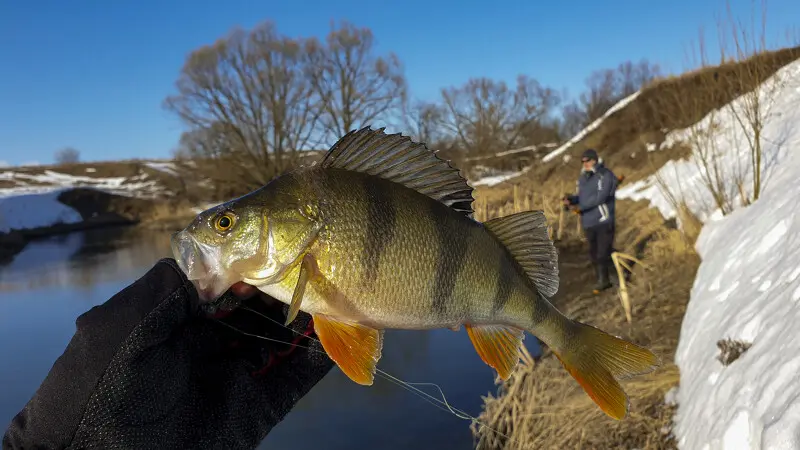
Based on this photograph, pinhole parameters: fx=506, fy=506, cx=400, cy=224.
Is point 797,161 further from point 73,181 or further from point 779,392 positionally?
point 73,181

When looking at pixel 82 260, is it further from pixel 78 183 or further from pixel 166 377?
pixel 78 183

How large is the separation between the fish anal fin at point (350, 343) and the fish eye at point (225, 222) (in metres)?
0.35

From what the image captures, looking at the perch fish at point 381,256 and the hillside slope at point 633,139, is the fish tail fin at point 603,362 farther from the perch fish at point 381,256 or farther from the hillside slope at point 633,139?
the hillside slope at point 633,139

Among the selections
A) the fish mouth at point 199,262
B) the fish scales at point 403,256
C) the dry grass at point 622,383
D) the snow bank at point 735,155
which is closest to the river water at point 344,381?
the dry grass at point 622,383

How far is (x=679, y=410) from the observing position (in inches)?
146

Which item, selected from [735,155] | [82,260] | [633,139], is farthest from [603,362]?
[633,139]

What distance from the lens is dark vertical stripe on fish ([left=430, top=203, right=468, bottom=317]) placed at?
1.45m

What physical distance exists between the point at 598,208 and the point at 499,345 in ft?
21.5

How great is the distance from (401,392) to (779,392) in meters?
4.80

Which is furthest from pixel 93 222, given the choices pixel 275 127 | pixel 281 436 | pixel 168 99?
pixel 281 436

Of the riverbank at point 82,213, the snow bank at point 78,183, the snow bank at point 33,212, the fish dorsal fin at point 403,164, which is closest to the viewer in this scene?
the fish dorsal fin at point 403,164

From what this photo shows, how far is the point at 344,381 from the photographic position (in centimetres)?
718

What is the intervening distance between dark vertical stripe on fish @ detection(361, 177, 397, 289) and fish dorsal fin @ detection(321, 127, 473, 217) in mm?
67

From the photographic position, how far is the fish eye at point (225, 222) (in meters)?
1.40
